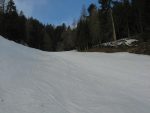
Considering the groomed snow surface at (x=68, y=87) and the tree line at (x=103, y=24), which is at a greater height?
the tree line at (x=103, y=24)

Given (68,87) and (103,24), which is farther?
(103,24)

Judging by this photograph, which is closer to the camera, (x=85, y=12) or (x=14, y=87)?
(x=14, y=87)

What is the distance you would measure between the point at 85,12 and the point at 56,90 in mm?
82106

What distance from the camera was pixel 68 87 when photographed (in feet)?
49.4

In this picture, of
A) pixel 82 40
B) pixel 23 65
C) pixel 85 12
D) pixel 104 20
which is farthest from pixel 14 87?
pixel 85 12

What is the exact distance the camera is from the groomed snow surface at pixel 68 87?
39.0 ft

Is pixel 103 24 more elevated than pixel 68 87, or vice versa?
pixel 103 24

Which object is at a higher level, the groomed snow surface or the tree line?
the tree line

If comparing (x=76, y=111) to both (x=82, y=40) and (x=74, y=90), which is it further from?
(x=82, y=40)

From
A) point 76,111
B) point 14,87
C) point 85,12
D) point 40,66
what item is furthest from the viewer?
point 85,12

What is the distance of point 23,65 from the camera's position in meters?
18.0

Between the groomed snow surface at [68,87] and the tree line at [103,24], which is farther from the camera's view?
the tree line at [103,24]

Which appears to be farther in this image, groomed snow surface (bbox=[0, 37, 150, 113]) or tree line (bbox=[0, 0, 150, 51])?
tree line (bbox=[0, 0, 150, 51])

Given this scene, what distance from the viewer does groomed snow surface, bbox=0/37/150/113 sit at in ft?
39.0
